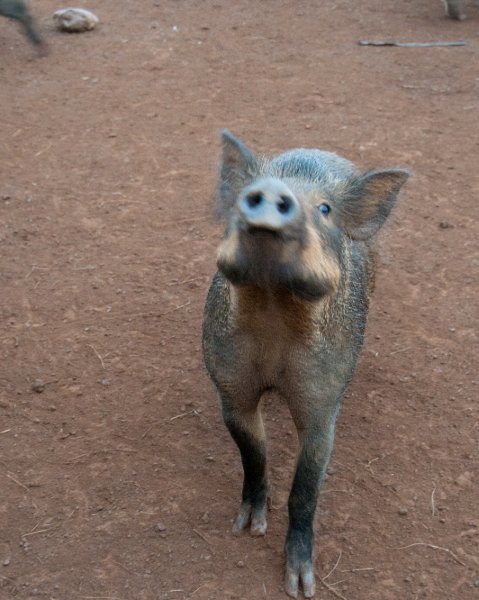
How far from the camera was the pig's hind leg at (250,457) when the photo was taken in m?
3.37

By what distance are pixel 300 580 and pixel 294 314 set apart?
1245 millimetres

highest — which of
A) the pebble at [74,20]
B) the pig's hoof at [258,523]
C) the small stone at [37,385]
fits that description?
the pig's hoof at [258,523]

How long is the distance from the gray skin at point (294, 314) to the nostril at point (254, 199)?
3.2 inches

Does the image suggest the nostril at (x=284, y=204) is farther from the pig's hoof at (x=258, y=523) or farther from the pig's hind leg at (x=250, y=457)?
the pig's hoof at (x=258, y=523)

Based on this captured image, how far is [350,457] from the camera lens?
164 inches

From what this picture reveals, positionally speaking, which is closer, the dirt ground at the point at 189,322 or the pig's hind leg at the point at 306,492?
the pig's hind leg at the point at 306,492

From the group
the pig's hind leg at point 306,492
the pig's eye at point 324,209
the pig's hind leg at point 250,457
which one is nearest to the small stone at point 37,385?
the pig's hind leg at point 250,457

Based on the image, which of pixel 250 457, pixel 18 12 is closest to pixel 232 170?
pixel 250 457

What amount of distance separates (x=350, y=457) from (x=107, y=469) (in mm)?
1144

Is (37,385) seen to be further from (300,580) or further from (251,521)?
(300,580)

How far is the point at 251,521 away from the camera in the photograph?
374 cm

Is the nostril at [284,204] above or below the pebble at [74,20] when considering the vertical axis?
above

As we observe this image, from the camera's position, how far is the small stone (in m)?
4.50

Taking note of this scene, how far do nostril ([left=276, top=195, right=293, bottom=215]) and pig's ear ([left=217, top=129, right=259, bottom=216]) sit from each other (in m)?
0.83
